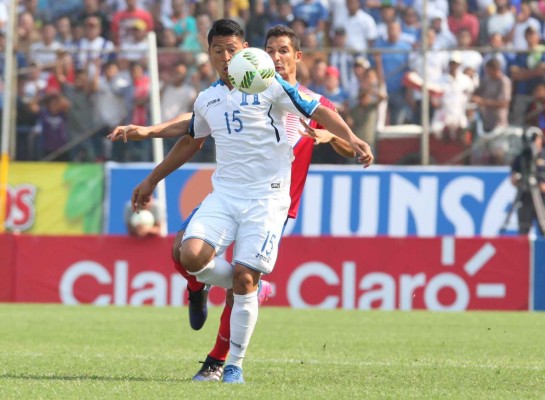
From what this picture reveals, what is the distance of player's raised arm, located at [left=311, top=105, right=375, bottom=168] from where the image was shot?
23.8 ft

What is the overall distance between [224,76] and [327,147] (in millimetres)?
10909

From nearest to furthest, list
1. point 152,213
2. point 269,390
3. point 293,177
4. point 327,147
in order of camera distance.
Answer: point 269,390, point 293,177, point 152,213, point 327,147

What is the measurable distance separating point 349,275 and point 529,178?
138 inches

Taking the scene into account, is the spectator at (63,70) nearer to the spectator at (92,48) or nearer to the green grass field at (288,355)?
the spectator at (92,48)

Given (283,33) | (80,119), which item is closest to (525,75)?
(80,119)

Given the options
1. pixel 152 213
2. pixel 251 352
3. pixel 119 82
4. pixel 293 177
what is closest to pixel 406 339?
pixel 251 352

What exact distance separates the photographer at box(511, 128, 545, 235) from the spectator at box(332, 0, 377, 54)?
2960mm

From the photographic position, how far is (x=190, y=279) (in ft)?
27.1

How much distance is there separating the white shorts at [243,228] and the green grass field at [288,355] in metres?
0.80

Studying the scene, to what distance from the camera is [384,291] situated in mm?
16375

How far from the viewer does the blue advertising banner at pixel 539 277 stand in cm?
1623

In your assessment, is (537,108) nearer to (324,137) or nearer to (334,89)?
(334,89)

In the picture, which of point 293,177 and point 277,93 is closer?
point 277,93

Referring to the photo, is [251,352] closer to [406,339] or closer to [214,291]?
[406,339]
